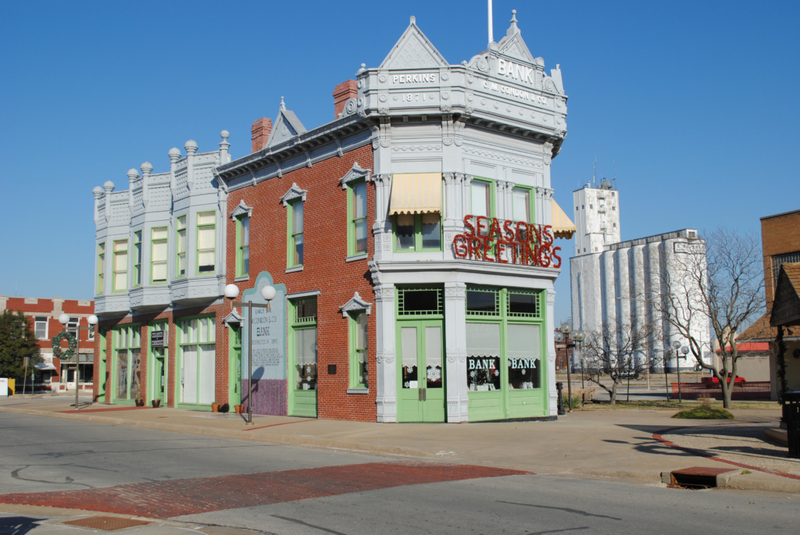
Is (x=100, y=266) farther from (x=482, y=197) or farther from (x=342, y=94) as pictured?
(x=482, y=197)

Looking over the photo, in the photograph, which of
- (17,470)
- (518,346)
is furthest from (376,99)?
(17,470)

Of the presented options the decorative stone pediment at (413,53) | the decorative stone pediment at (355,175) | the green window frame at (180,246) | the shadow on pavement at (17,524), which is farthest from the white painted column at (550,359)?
the shadow on pavement at (17,524)

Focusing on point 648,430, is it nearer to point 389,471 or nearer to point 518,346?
point 518,346

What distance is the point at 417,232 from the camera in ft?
67.3

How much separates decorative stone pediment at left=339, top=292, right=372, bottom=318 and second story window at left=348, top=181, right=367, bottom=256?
4.68 ft

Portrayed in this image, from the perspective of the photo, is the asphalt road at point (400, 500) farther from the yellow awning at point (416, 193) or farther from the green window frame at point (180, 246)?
the green window frame at point (180, 246)

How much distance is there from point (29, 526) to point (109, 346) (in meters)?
28.4

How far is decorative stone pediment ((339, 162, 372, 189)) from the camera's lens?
21141 mm

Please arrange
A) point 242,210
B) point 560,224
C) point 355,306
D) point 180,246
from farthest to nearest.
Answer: point 180,246 → point 242,210 → point 560,224 → point 355,306

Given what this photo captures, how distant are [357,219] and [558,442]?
9.55 metres

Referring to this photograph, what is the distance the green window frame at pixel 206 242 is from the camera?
27625 millimetres

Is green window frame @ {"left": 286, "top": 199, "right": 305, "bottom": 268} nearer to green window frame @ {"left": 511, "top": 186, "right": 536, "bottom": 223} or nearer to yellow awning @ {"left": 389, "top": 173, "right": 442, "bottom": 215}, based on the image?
yellow awning @ {"left": 389, "top": 173, "right": 442, "bottom": 215}

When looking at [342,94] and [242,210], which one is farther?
[242,210]

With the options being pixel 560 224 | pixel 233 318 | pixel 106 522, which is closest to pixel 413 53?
pixel 560 224
